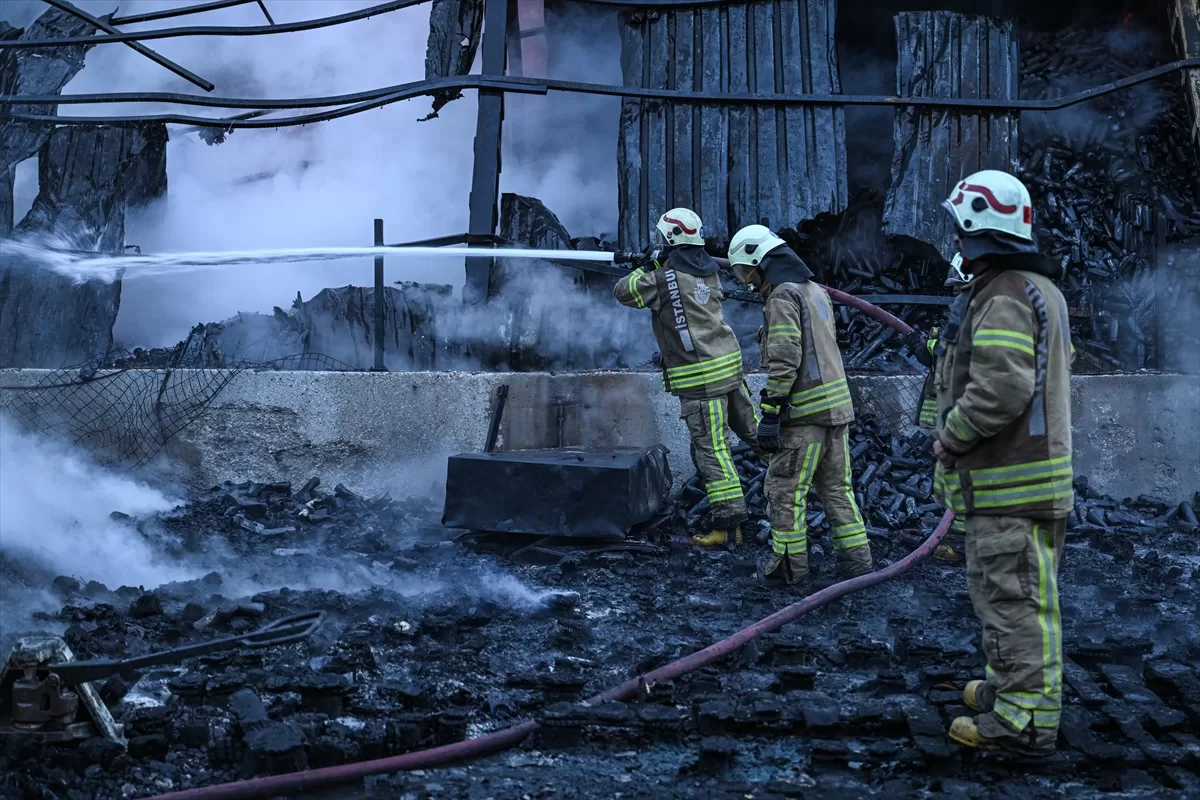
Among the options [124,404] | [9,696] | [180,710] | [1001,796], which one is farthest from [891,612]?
[124,404]

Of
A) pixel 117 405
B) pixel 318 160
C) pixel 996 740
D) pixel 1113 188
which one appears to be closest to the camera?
pixel 996 740

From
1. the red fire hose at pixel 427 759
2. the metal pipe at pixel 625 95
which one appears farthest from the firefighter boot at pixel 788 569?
the metal pipe at pixel 625 95

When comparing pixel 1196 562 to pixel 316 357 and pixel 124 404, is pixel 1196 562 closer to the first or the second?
pixel 316 357

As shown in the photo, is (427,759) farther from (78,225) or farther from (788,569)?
(78,225)

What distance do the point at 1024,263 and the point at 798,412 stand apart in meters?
2.55

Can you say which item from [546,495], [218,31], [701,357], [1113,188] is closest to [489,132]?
[218,31]

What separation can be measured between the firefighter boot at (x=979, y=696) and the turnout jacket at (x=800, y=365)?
2.33 meters

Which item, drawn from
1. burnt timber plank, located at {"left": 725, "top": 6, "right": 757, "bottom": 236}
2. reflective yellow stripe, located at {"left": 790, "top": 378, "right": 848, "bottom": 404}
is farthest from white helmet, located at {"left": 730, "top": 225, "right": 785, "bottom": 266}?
burnt timber plank, located at {"left": 725, "top": 6, "right": 757, "bottom": 236}

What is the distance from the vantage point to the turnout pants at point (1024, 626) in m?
3.82

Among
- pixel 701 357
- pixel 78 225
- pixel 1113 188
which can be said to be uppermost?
pixel 1113 188

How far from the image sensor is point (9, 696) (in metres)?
3.89

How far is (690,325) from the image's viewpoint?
760cm

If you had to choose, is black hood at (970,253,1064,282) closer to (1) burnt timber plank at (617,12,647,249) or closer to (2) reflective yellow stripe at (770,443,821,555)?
(2) reflective yellow stripe at (770,443,821,555)

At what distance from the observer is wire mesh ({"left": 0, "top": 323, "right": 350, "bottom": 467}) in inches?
343
